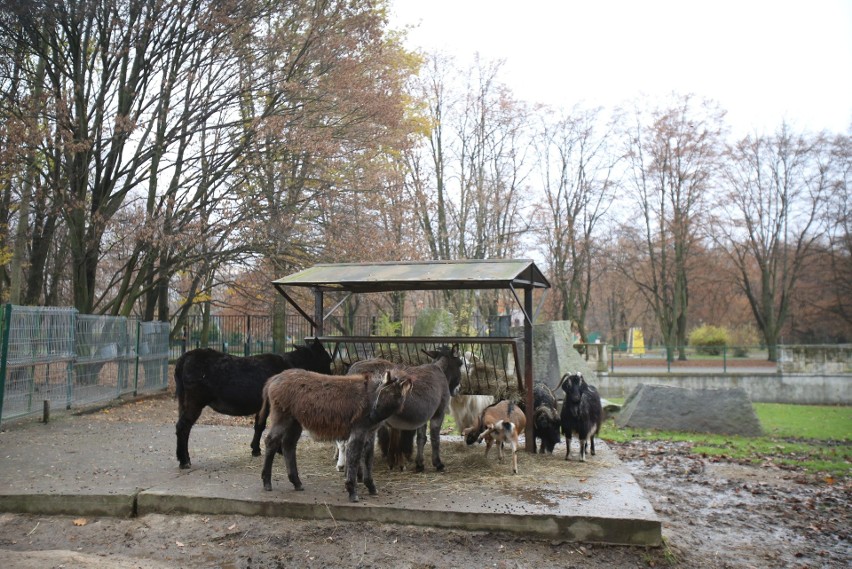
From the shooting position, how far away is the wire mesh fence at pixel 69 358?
10320mm

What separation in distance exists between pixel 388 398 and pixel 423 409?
77 centimetres

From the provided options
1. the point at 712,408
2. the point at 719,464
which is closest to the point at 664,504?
the point at 719,464

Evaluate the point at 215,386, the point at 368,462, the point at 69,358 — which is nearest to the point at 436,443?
the point at 368,462

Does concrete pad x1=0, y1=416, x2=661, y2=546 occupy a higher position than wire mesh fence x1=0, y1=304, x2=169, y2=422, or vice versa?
wire mesh fence x1=0, y1=304, x2=169, y2=422

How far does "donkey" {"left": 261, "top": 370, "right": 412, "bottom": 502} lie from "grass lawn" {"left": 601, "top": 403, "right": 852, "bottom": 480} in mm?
6896

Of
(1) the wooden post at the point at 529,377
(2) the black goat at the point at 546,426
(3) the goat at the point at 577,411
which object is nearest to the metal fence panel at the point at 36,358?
(1) the wooden post at the point at 529,377

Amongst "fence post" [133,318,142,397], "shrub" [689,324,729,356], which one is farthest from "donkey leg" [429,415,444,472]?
"shrub" [689,324,729,356]

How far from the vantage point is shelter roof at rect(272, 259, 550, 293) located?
312 inches

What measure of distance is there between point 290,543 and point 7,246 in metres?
20.6

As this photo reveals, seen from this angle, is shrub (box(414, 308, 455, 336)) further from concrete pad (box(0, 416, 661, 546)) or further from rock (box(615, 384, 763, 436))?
concrete pad (box(0, 416, 661, 546))

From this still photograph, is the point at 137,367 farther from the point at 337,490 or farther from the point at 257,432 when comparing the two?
the point at 337,490

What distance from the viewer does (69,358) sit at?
12070 millimetres

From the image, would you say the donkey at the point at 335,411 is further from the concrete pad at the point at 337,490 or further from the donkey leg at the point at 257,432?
the donkey leg at the point at 257,432

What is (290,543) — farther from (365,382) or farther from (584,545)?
(584,545)
